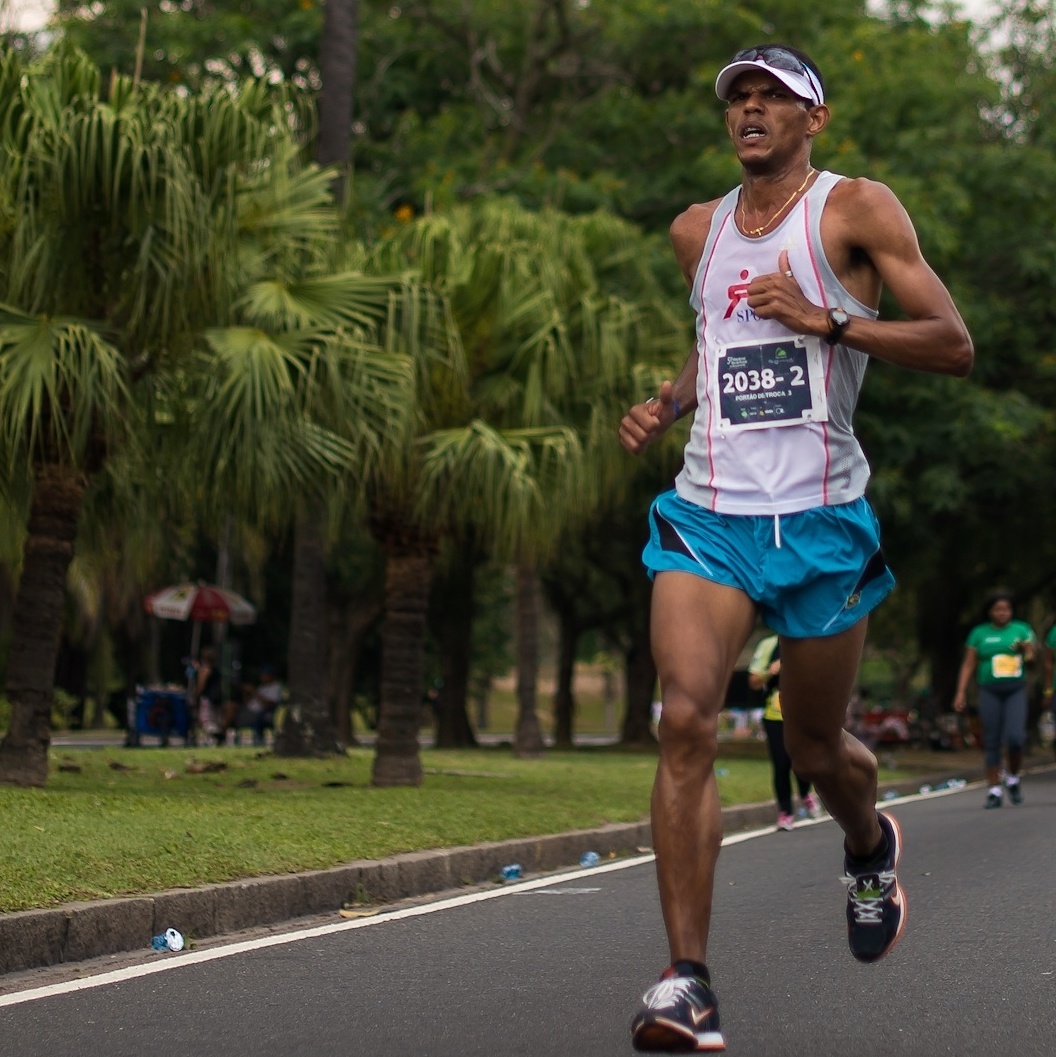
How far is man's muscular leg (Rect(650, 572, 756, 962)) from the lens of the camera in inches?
172

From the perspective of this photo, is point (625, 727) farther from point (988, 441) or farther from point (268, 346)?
point (268, 346)

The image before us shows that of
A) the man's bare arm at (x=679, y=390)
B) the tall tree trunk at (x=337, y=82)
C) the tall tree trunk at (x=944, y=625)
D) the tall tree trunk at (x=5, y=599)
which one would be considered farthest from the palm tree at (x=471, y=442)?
the tall tree trunk at (x=944, y=625)

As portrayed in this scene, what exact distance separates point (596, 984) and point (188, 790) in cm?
750

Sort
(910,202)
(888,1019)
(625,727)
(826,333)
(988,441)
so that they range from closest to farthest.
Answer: (826,333) < (888,1019) < (910,202) < (988,441) < (625,727)

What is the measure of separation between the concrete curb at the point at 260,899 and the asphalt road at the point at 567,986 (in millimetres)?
306

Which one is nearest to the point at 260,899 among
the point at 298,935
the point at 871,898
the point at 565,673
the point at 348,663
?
the point at 298,935

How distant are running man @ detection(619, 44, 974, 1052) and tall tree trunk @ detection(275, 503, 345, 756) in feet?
46.8

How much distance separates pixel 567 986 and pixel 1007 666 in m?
10.2

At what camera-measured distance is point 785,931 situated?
7.39 meters

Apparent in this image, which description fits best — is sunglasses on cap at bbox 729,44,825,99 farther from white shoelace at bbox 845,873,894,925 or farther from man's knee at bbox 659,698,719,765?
white shoelace at bbox 845,873,894,925

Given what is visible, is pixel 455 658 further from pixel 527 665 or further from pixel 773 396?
pixel 773 396

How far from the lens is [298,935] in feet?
24.7

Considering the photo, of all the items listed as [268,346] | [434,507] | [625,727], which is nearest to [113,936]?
[268,346]

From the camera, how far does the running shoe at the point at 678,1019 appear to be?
4.07 metres
